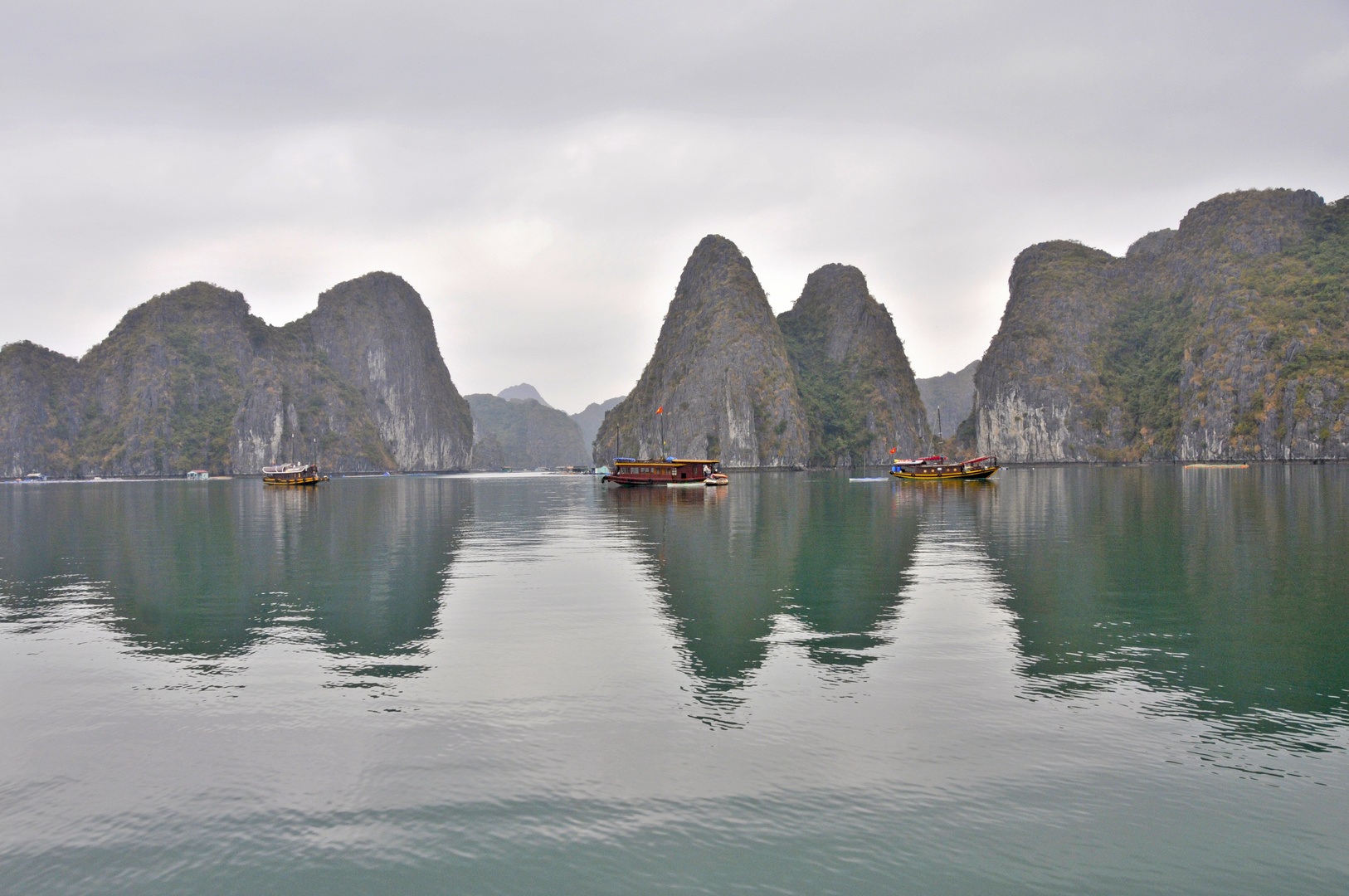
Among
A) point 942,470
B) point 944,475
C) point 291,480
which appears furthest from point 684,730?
point 291,480

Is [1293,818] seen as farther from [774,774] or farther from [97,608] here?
[97,608]

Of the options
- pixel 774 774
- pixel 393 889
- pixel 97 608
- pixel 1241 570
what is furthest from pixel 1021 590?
pixel 97 608

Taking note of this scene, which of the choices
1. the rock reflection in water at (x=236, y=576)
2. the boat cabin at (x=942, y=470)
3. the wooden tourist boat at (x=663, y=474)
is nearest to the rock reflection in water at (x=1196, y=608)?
the rock reflection in water at (x=236, y=576)

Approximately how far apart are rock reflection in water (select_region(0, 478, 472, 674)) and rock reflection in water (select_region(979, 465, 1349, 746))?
1517 centimetres

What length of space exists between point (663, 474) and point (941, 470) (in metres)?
39.3

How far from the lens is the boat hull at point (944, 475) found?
110375 millimetres

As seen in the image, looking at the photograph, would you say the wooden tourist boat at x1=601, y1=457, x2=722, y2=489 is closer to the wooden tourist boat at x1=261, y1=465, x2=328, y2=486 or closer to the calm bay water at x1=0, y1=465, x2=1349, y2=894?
the wooden tourist boat at x1=261, y1=465, x2=328, y2=486

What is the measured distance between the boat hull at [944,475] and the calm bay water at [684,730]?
8096cm

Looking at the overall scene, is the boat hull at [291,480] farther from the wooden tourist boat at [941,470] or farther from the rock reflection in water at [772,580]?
the wooden tourist boat at [941,470]

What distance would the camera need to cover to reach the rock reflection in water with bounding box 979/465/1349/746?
49.2ft

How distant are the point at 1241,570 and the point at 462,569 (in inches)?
1133

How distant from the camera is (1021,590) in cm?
2548

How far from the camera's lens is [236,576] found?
31.0m

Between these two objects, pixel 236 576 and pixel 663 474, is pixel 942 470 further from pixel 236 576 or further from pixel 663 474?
pixel 236 576
